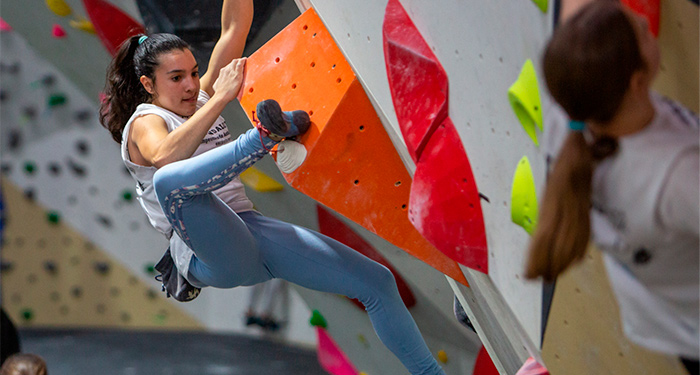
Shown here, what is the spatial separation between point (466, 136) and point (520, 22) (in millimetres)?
355

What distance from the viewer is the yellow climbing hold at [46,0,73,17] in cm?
281

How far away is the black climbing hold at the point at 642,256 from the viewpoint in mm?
840

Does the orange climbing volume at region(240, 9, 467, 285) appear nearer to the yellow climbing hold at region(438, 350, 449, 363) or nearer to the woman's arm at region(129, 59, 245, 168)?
the woman's arm at region(129, 59, 245, 168)


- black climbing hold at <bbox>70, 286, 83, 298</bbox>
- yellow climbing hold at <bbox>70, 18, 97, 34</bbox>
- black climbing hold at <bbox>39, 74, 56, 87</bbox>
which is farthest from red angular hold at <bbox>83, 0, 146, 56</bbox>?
black climbing hold at <bbox>70, 286, 83, 298</bbox>

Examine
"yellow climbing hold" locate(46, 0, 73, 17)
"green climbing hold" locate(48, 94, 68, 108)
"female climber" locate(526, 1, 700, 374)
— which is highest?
"yellow climbing hold" locate(46, 0, 73, 17)

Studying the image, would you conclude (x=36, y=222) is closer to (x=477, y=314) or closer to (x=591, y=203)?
(x=477, y=314)

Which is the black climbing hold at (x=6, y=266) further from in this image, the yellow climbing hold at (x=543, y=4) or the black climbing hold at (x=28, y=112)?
the yellow climbing hold at (x=543, y=4)

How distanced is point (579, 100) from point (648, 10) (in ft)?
0.76

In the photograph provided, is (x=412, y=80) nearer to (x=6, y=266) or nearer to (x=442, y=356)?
(x=442, y=356)

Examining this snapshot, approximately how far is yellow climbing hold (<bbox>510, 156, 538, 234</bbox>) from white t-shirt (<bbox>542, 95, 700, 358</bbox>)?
294 millimetres

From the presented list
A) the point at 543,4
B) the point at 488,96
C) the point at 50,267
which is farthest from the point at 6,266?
the point at 543,4

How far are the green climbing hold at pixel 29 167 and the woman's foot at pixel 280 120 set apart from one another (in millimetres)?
4476

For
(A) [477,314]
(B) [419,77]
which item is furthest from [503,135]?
(A) [477,314]

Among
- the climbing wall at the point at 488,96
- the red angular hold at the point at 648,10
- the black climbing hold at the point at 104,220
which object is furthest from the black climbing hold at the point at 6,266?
the red angular hold at the point at 648,10
